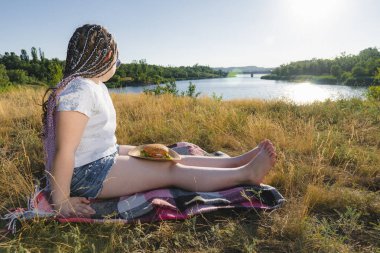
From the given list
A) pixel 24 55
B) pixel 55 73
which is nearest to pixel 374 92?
pixel 55 73

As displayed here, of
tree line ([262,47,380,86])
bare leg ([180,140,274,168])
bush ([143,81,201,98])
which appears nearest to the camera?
bare leg ([180,140,274,168])

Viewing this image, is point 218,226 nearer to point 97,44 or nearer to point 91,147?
point 91,147

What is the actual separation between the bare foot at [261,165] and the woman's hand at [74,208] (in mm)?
1099

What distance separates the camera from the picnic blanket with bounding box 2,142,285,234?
193cm

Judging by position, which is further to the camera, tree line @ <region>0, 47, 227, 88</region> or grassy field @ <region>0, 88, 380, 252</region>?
tree line @ <region>0, 47, 227, 88</region>

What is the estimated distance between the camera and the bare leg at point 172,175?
2.13 meters

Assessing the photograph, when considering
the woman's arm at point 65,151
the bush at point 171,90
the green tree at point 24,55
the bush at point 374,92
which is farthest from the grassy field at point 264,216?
the green tree at point 24,55

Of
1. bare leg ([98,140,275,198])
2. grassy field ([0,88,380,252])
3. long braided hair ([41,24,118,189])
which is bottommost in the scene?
grassy field ([0,88,380,252])

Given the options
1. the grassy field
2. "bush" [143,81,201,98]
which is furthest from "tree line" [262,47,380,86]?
the grassy field

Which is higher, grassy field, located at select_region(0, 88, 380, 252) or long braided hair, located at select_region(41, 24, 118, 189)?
long braided hair, located at select_region(41, 24, 118, 189)

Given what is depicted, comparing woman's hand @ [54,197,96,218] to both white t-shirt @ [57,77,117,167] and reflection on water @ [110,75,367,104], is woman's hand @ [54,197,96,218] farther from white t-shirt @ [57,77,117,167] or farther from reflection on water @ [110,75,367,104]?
reflection on water @ [110,75,367,104]

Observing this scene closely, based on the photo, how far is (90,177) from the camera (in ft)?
6.74

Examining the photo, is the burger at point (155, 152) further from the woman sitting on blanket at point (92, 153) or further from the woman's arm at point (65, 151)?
the woman's arm at point (65, 151)

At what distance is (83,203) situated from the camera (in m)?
2.01
